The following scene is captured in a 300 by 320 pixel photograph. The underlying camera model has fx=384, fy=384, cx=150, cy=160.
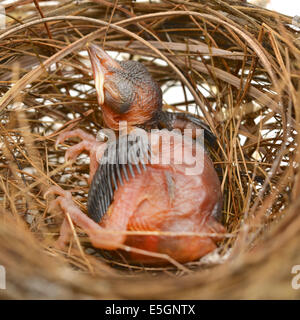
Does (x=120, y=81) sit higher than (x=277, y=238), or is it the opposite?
(x=120, y=81)

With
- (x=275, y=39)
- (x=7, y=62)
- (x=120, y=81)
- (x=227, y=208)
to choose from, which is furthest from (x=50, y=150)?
(x=275, y=39)

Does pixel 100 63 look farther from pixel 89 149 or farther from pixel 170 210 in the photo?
pixel 170 210

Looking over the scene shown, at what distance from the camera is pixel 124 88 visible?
825 millimetres

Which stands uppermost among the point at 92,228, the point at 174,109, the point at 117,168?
the point at 174,109

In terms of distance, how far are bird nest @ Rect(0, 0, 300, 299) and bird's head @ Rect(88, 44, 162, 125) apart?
102 millimetres

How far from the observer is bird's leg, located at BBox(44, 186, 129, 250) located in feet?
2.33

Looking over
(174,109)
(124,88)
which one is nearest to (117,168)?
(124,88)

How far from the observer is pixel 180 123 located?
0.95 metres

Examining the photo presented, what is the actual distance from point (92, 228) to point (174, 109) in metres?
0.51

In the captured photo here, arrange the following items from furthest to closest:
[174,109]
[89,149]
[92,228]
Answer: [174,109], [89,149], [92,228]

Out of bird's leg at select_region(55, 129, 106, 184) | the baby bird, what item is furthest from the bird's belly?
bird's leg at select_region(55, 129, 106, 184)

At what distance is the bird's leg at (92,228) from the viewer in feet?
2.33
